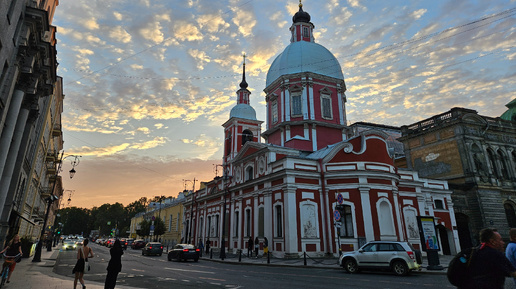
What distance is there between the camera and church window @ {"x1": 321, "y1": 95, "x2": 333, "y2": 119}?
1286 inches

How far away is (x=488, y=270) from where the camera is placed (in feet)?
12.7

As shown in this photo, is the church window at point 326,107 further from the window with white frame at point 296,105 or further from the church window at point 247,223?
the church window at point 247,223

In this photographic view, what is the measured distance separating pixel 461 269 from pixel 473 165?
3302 cm

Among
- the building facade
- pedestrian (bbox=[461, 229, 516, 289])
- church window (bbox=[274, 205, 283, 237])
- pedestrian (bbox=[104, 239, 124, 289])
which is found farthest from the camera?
church window (bbox=[274, 205, 283, 237])

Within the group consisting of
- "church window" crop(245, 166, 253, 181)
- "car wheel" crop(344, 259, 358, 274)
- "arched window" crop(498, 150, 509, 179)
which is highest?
"arched window" crop(498, 150, 509, 179)

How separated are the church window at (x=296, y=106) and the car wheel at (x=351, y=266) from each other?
19935mm

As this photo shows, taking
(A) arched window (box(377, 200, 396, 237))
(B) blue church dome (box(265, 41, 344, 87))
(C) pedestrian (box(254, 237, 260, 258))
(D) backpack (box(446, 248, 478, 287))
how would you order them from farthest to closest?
(B) blue church dome (box(265, 41, 344, 87)), (C) pedestrian (box(254, 237, 260, 258)), (A) arched window (box(377, 200, 396, 237)), (D) backpack (box(446, 248, 478, 287))

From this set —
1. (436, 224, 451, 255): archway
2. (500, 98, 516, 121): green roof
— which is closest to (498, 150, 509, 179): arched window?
(500, 98, 516, 121): green roof

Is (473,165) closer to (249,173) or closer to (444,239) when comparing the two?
(444,239)

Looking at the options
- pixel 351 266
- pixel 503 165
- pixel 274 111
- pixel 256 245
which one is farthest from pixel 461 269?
pixel 503 165

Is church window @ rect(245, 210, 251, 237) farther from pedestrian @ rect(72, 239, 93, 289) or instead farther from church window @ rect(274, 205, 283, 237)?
pedestrian @ rect(72, 239, 93, 289)

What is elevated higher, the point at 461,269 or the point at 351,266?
the point at 461,269

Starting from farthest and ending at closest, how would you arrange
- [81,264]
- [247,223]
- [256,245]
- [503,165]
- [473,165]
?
1. [503,165]
2. [473,165]
3. [247,223]
4. [256,245]
5. [81,264]

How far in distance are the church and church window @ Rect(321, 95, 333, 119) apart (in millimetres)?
121
